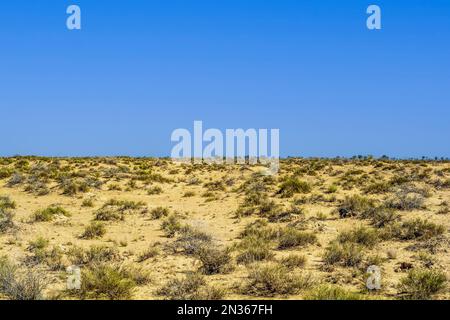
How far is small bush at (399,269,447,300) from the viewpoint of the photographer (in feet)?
25.7

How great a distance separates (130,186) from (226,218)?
10614mm

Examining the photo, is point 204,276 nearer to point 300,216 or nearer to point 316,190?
point 300,216

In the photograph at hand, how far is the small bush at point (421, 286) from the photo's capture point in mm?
7832

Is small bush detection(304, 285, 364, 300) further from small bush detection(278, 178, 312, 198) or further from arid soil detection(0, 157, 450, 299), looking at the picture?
small bush detection(278, 178, 312, 198)

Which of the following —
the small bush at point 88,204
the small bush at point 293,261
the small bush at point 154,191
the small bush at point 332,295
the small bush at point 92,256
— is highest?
the small bush at point 332,295

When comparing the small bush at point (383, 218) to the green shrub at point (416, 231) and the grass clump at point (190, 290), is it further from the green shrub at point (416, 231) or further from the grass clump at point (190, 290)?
the grass clump at point (190, 290)

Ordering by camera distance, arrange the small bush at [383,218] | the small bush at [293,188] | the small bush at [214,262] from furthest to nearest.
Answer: the small bush at [293,188], the small bush at [383,218], the small bush at [214,262]

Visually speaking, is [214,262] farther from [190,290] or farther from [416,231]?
[416,231]

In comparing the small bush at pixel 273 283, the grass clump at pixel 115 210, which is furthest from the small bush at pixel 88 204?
the small bush at pixel 273 283

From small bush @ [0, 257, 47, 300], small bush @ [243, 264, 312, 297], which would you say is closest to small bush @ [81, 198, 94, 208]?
small bush @ [0, 257, 47, 300]

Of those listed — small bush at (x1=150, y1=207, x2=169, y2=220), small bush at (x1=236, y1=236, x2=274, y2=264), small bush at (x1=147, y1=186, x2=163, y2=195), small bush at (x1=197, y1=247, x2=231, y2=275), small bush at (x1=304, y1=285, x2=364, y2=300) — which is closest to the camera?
small bush at (x1=304, y1=285, x2=364, y2=300)

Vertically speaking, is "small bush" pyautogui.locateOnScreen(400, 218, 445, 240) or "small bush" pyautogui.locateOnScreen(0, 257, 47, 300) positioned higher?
"small bush" pyautogui.locateOnScreen(0, 257, 47, 300)

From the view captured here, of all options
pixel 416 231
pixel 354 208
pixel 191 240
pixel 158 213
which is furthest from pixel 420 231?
pixel 158 213
